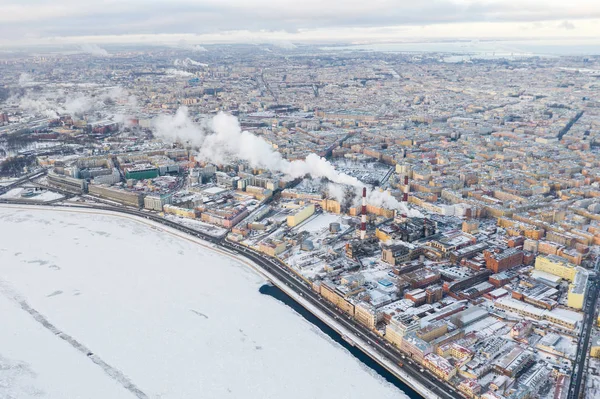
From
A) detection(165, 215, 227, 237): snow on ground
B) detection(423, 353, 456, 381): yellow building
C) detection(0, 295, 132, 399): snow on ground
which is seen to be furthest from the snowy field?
detection(165, 215, 227, 237): snow on ground

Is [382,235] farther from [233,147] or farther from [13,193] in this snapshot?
[13,193]

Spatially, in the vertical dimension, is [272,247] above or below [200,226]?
above

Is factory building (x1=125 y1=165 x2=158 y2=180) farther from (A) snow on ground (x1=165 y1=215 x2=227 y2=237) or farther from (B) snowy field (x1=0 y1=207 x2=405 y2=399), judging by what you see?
(B) snowy field (x1=0 y1=207 x2=405 y2=399)

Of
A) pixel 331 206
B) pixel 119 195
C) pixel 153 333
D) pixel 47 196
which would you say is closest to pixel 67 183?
pixel 47 196

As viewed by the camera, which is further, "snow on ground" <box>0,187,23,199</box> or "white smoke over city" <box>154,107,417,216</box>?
"snow on ground" <box>0,187,23,199</box>

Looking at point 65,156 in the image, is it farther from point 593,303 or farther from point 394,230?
point 593,303

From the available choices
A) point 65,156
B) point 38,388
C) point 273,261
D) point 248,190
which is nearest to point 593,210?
point 273,261
